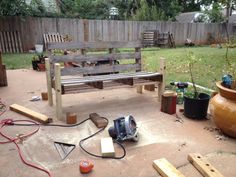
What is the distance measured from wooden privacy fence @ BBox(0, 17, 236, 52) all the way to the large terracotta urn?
7.50 metres

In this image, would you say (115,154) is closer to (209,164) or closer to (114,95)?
(209,164)

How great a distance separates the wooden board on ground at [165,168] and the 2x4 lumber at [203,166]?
0.22 meters

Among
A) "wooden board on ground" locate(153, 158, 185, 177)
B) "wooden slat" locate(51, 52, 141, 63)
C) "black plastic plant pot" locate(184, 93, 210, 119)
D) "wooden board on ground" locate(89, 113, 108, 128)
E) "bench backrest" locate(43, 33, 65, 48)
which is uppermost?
"bench backrest" locate(43, 33, 65, 48)

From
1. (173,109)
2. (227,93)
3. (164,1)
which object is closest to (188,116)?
(173,109)

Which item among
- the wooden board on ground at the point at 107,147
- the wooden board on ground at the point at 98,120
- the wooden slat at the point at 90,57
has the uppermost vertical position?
the wooden slat at the point at 90,57

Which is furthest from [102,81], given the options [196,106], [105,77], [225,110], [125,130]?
[225,110]

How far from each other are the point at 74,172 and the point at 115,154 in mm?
486

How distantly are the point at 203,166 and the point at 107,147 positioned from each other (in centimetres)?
96

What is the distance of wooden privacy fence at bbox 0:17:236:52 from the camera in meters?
11.3

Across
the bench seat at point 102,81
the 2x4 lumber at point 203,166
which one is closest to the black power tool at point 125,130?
the 2x4 lumber at point 203,166

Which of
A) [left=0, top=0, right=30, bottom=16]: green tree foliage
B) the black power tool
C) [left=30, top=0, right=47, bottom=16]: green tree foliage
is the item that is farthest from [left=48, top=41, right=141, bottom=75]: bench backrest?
[left=30, top=0, right=47, bottom=16]: green tree foliage

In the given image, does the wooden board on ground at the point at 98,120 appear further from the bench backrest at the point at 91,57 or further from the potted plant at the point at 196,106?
the potted plant at the point at 196,106

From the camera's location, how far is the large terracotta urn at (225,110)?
265 cm

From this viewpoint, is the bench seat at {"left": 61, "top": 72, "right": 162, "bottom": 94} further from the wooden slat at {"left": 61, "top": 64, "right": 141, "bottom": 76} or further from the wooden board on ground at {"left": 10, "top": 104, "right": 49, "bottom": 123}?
the wooden board on ground at {"left": 10, "top": 104, "right": 49, "bottom": 123}
